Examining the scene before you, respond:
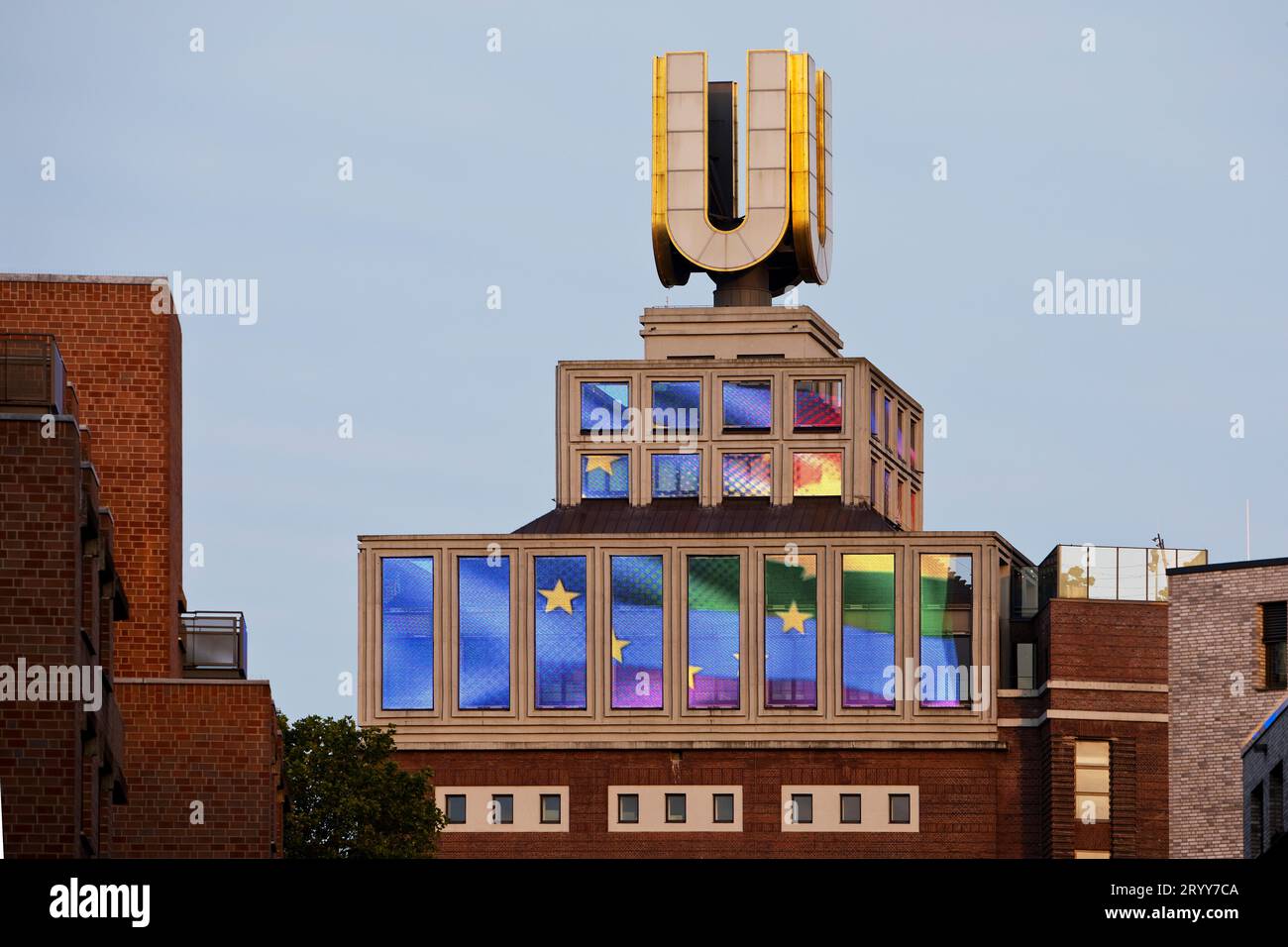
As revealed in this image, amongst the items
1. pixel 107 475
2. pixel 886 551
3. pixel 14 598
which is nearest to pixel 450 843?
pixel 886 551

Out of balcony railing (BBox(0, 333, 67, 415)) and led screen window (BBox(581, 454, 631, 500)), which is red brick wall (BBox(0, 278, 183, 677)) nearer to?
balcony railing (BBox(0, 333, 67, 415))

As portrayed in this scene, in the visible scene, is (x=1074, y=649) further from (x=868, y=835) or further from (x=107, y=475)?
(x=107, y=475)

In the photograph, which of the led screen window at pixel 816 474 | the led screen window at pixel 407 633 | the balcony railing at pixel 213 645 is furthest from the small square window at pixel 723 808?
the balcony railing at pixel 213 645

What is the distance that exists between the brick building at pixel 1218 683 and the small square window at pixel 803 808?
71.9 feet

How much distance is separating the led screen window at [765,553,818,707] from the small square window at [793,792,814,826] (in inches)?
149

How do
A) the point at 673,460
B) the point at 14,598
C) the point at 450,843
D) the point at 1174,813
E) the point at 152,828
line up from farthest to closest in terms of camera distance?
the point at 673,460, the point at 450,843, the point at 1174,813, the point at 152,828, the point at 14,598

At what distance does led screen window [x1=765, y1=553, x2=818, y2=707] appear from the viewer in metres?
139

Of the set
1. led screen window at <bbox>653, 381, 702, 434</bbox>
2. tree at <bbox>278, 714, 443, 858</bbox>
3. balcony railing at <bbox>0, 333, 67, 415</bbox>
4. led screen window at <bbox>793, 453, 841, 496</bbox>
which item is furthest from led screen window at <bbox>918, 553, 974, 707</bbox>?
balcony railing at <bbox>0, 333, 67, 415</bbox>

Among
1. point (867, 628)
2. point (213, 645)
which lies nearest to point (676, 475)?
point (867, 628)

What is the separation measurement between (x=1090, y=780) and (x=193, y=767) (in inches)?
2817

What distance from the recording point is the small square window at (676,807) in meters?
137

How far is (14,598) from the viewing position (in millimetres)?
52000

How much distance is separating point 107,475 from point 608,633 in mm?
72085

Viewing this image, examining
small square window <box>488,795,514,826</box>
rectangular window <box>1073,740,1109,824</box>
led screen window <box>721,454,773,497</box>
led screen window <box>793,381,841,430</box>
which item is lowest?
small square window <box>488,795,514,826</box>
